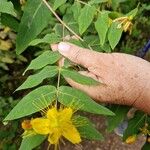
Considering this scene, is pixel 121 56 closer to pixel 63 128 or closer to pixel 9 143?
pixel 63 128

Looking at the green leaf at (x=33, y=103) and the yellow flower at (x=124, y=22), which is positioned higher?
the yellow flower at (x=124, y=22)

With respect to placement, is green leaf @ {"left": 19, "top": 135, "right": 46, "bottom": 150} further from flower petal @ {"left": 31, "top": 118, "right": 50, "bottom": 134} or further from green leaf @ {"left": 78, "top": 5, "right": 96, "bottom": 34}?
green leaf @ {"left": 78, "top": 5, "right": 96, "bottom": 34}

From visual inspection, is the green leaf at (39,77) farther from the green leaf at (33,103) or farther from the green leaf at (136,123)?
the green leaf at (136,123)

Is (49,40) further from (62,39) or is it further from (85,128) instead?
(85,128)

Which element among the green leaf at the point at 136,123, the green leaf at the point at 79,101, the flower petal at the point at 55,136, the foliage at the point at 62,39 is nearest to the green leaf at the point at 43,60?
the foliage at the point at 62,39

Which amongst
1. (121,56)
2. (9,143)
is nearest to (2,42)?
(9,143)

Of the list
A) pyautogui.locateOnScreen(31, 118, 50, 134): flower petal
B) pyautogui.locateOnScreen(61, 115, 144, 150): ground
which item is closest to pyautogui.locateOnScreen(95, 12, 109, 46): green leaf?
pyautogui.locateOnScreen(31, 118, 50, 134): flower petal

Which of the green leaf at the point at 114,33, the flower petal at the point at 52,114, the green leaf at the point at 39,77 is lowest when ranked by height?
the flower petal at the point at 52,114
